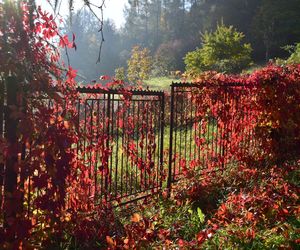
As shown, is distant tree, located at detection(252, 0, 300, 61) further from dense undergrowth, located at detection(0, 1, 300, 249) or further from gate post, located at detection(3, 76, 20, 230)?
gate post, located at detection(3, 76, 20, 230)

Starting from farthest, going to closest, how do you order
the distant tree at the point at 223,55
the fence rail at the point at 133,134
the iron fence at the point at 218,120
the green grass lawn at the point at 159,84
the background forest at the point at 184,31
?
the background forest at the point at 184,31, the distant tree at the point at 223,55, the green grass lawn at the point at 159,84, the iron fence at the point at 218,120, the fence rail at the point at 133,134

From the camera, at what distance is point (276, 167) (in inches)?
271

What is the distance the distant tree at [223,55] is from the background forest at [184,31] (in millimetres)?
2700

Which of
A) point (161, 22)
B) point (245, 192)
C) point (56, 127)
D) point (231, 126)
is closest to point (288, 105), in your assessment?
point (231, 126)

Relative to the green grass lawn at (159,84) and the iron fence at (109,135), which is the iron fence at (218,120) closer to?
the iron fence at (109,135)

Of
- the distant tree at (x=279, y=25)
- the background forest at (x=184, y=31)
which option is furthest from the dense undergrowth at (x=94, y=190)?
the distant tree at (x=279, y=25)

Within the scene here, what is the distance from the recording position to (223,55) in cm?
2703

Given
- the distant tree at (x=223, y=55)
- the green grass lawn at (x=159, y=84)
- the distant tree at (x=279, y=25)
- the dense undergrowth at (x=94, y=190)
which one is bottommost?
the dense undergrowth at (x=94, y=190)

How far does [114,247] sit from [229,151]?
13.6 feet

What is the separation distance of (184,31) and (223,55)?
83.6 feet

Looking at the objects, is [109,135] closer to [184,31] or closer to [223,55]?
[223,55]

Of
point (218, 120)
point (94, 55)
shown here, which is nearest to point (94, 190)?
point (218, 120)

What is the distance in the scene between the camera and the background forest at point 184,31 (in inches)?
Result: 1406

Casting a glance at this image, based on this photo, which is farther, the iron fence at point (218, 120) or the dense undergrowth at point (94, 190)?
the iron fence at point (218, 120)
